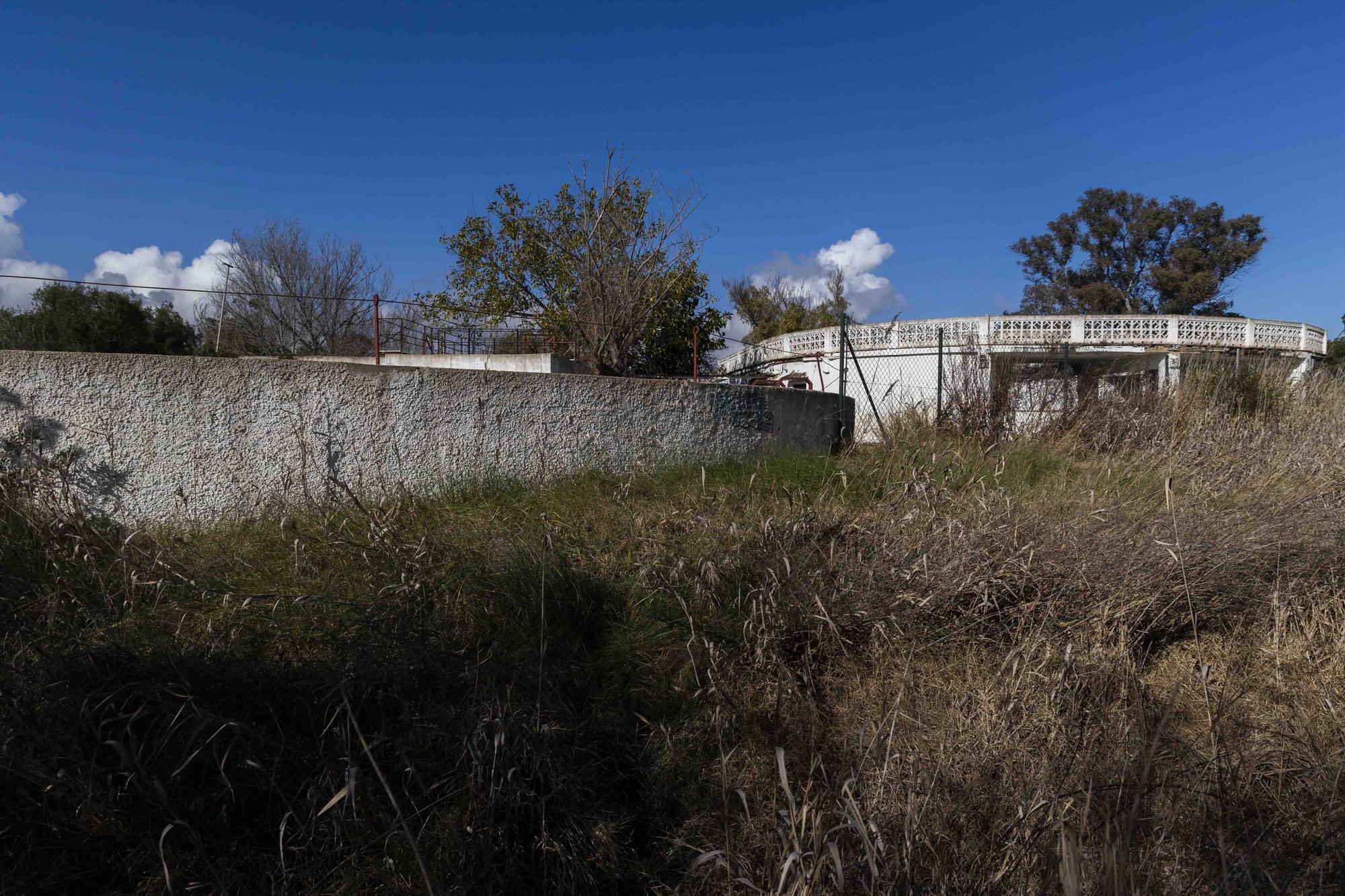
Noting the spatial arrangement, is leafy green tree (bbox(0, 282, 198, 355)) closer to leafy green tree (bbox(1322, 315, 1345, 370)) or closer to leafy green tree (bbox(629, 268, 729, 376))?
leafy green tree (bbox(629, 268, 729, 376))

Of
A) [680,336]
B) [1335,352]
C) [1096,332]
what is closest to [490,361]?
[680,336]

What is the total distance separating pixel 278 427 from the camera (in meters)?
4.60

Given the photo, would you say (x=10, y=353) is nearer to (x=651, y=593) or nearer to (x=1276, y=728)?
(x=651, y=593)

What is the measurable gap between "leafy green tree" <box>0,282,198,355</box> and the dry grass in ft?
21.1

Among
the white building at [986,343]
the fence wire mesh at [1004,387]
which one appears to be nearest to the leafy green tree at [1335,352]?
the white building at [986,343]

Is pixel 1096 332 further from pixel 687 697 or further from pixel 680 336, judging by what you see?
pixel 687 697

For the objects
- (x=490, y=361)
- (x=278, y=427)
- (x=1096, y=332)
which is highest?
(x=1096, y=332)

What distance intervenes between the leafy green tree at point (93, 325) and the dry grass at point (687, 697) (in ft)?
21.1

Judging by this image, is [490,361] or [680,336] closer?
[490,361]

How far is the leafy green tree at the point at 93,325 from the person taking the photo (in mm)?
8734

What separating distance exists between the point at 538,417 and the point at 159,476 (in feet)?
7.87

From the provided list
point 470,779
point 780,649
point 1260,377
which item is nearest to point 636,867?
point 470,779

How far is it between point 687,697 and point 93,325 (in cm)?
1426

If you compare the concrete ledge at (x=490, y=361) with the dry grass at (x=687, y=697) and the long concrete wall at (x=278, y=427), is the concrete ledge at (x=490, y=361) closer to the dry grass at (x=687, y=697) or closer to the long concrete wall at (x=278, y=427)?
the long concrete wall at (x=278, y=427)
